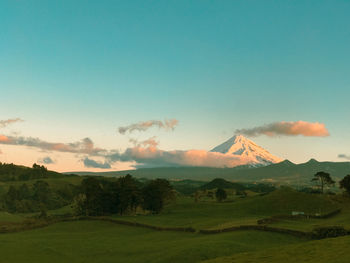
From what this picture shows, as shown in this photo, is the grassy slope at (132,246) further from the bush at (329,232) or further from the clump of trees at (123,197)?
the clump of trees at (123,197)

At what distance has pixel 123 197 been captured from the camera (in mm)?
118000

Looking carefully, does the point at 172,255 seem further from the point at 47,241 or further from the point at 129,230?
the point at 129,230

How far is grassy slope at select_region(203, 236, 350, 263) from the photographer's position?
105 feet

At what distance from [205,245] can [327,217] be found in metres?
56.0

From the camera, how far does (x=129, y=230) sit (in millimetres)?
83125

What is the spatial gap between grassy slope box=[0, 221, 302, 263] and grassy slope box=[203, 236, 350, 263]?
27.1 feet

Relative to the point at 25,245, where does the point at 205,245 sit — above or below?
above

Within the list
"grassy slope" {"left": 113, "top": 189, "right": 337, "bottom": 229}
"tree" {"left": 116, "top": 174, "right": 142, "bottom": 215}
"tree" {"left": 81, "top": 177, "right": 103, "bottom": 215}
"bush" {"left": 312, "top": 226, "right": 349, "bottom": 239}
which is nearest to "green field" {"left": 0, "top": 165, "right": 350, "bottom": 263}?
"grassy slope" {"left": 113, "top": 189, "right": 337, "bottom": 229}

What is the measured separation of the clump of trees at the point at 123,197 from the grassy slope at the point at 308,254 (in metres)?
81.6

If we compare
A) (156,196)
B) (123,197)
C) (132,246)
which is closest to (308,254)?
(132,246)

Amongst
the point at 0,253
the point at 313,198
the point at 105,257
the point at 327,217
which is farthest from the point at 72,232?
the point at 313,198

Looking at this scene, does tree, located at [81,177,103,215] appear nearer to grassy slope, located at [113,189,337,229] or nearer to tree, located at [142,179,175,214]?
tree, located at [142,179,175,214]

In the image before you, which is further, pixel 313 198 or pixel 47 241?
pixel 313 198

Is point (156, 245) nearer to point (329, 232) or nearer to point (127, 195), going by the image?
point (329, 232)
